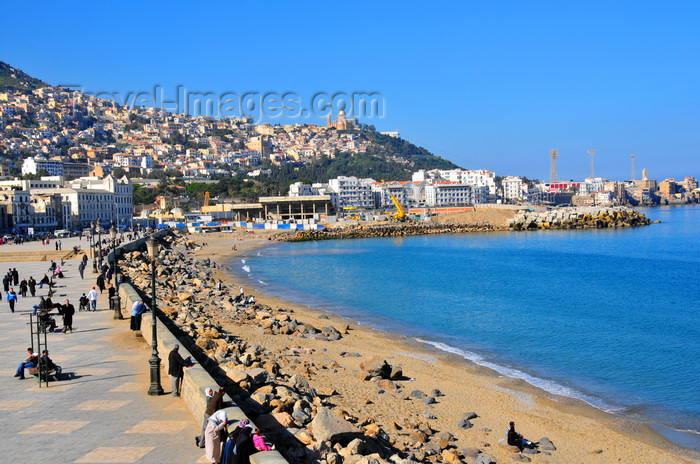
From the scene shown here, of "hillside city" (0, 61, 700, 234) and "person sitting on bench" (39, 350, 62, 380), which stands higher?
"hillside city" (0, 61, 700, 234)

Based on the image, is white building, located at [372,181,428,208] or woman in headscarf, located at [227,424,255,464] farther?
white building, located at [372,181,428,208]

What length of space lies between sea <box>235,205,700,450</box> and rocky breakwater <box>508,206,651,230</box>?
3598cm

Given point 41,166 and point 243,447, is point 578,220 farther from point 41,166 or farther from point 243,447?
point 41,166

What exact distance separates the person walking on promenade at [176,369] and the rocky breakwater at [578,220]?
83357mm

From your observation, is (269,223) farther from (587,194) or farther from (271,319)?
(587,194)

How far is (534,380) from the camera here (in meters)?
13.7

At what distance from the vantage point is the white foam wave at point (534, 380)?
12.1 meters

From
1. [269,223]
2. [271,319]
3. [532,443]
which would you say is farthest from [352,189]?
A: [532,443]

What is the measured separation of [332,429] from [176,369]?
8.08 feet

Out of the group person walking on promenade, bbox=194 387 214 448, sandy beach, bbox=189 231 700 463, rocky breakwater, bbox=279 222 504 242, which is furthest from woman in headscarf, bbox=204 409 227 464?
rocky breakwater, bbox=279 222 504 242

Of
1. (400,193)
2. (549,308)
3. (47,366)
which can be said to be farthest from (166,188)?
(47,366)

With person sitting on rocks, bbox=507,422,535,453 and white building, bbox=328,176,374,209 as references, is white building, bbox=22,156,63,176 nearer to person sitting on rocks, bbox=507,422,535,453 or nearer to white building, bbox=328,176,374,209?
white building, bbox=328,176,374,209

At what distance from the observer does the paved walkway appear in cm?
660

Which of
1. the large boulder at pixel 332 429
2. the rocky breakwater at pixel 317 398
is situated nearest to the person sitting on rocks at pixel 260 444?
the rocky breakwater at pixel 317 398
